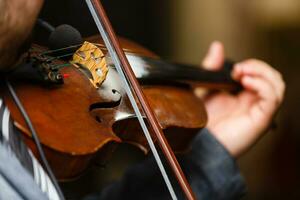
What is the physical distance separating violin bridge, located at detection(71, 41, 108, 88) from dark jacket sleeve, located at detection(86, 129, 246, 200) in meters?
0.26

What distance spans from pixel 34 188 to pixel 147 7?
55.8 inches

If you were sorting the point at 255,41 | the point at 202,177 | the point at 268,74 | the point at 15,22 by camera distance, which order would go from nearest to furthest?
the point at 15,22 < the point at 202,177 < the point at 268,74 < the point at 255,41

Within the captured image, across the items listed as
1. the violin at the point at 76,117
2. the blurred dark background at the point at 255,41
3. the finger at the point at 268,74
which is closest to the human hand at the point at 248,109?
the finger at the point at 268,74

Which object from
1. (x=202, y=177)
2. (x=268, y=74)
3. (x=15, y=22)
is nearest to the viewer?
(x=15, y=22)

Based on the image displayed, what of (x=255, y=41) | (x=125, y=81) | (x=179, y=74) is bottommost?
(x=255, y=41)

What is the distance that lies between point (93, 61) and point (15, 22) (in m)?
0.08

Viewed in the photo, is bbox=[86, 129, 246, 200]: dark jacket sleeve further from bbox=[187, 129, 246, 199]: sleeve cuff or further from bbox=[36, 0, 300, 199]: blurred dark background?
bbox=[36, 0, 300, 199]: blurred dark background

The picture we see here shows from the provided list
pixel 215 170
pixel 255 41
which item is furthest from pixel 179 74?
pixel 255 41

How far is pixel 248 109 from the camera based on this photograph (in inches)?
34.7

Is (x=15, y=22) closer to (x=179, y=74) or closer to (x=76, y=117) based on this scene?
(x=76, y=117)

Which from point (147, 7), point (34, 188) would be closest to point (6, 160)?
point (34, 188)

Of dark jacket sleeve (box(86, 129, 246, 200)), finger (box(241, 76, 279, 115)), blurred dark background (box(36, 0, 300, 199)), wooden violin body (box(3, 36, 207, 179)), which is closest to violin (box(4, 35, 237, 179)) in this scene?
wooden violin body (box(3, 36, 207, 179))

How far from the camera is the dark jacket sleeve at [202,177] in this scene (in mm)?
748

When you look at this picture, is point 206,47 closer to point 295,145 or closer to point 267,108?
point 295,145
